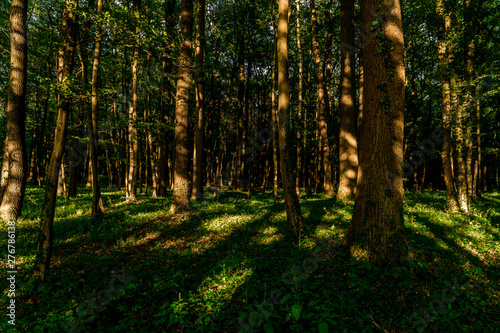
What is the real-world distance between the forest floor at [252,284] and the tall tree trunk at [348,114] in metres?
5.01

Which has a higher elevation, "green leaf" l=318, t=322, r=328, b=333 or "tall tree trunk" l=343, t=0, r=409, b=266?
"tall tree trunk" l=343, t=0, r=409, b=266

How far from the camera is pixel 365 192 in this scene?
17.3ft

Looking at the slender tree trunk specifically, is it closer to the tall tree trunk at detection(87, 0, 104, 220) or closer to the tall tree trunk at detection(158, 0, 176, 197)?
the tall tree trunk at detection(87, 0, 104, 220)

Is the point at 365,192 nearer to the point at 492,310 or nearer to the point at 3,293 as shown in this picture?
the point at 492,310

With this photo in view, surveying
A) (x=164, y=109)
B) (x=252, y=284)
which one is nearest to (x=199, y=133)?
(x=164, y=109)

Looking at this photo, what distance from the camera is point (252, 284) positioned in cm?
464

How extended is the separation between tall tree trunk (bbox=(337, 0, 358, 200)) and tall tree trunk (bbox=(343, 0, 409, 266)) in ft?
26.2

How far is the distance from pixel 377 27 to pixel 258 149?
29.2 meters

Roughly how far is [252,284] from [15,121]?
11694 millimetres

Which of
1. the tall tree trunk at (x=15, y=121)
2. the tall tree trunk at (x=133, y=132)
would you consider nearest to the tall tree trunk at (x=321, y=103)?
the tall tree trunk at (x=133, y=132)

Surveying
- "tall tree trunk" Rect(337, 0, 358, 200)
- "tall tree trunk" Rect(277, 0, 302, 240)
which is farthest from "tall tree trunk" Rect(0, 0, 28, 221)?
"tall tree trunk" Rect(337, 0, 358, 200)

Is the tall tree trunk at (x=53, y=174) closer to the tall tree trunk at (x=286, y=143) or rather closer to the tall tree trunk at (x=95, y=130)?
the tall tree trunk at (x=95, y=130)

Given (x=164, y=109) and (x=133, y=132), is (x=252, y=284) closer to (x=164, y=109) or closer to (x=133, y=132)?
(x=133, y=132)

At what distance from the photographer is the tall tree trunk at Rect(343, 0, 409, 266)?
16.3 ft
